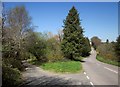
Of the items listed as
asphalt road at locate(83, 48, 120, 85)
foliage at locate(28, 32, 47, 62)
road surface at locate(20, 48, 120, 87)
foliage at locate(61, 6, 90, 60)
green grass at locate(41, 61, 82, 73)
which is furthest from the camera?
foliage at locate(61, 6, 90, 60)

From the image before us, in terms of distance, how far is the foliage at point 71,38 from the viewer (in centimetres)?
4243

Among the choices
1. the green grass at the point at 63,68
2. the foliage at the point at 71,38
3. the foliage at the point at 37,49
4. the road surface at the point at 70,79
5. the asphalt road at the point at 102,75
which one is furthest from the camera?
the foliage at the point at 71,38

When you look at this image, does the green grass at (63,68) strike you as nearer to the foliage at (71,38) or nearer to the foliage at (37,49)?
the foliage at (37,49)

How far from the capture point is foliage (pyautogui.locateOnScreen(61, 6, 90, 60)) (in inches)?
1671

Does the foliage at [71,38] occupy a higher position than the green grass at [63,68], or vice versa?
the foliage at [71,38]

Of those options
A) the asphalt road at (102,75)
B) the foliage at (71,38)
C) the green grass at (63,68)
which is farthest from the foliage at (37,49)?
the asphalt road at (102,75)

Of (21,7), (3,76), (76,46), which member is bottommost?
(3,76)

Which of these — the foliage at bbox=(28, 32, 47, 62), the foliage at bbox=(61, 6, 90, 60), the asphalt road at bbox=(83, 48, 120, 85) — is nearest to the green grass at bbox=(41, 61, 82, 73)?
the asphalt road at bbox=(83, 48, 120, 85)

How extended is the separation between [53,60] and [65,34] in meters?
8.27

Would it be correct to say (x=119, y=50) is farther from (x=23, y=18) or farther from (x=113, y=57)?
(x=23, y=18)

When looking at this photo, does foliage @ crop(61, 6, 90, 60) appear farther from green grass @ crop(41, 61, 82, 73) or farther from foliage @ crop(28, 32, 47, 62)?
green grass @ crop(41, 61, 82, 73)

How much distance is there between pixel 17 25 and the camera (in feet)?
129

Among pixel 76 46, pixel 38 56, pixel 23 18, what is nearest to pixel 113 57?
pixel 76 46

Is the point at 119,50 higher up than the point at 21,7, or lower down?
lower down
